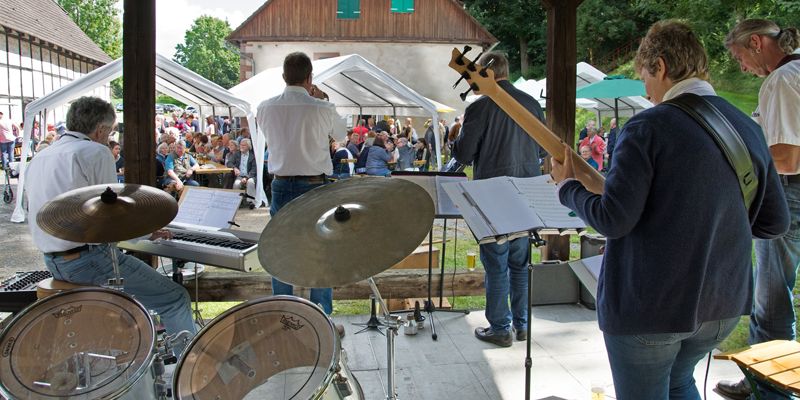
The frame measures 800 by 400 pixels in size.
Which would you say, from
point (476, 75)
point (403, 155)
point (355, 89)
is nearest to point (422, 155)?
point (403, 155)

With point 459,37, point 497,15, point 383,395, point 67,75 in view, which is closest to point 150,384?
point 383,395

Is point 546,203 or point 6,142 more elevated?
point 6,142

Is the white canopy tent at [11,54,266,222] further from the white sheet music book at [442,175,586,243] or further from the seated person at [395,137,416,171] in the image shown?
the white sheet music book at [442,175,586,243]

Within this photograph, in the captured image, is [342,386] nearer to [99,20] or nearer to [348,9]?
[348,9]

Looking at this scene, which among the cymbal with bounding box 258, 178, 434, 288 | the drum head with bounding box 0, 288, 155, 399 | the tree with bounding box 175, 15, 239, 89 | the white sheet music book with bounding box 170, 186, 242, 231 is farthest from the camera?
the tree with bounding box 175, 15, 239, 89

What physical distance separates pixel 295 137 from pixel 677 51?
2.88 meters

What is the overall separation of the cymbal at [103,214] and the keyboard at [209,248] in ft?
1.86

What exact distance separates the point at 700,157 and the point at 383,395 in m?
2.37

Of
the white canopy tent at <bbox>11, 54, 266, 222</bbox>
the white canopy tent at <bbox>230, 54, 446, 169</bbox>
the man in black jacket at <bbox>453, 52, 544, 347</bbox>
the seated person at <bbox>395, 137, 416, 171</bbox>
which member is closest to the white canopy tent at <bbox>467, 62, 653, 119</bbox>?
the white canopy tent at <bbox>230, 54, 446, 169</bbox>

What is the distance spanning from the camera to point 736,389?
3443 mm

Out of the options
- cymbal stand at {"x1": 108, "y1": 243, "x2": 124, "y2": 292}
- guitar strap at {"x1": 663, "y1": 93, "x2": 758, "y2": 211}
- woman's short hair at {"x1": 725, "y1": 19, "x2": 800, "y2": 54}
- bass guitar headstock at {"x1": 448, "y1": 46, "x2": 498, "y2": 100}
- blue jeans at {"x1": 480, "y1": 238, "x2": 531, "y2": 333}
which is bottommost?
blue jeans at {"x1": 480, "y1": 238, "x2": 531, "y2": 333}

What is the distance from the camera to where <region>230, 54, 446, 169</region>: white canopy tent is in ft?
40.2

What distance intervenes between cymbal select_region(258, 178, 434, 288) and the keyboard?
1.39 m

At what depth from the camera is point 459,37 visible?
30.4 metres
